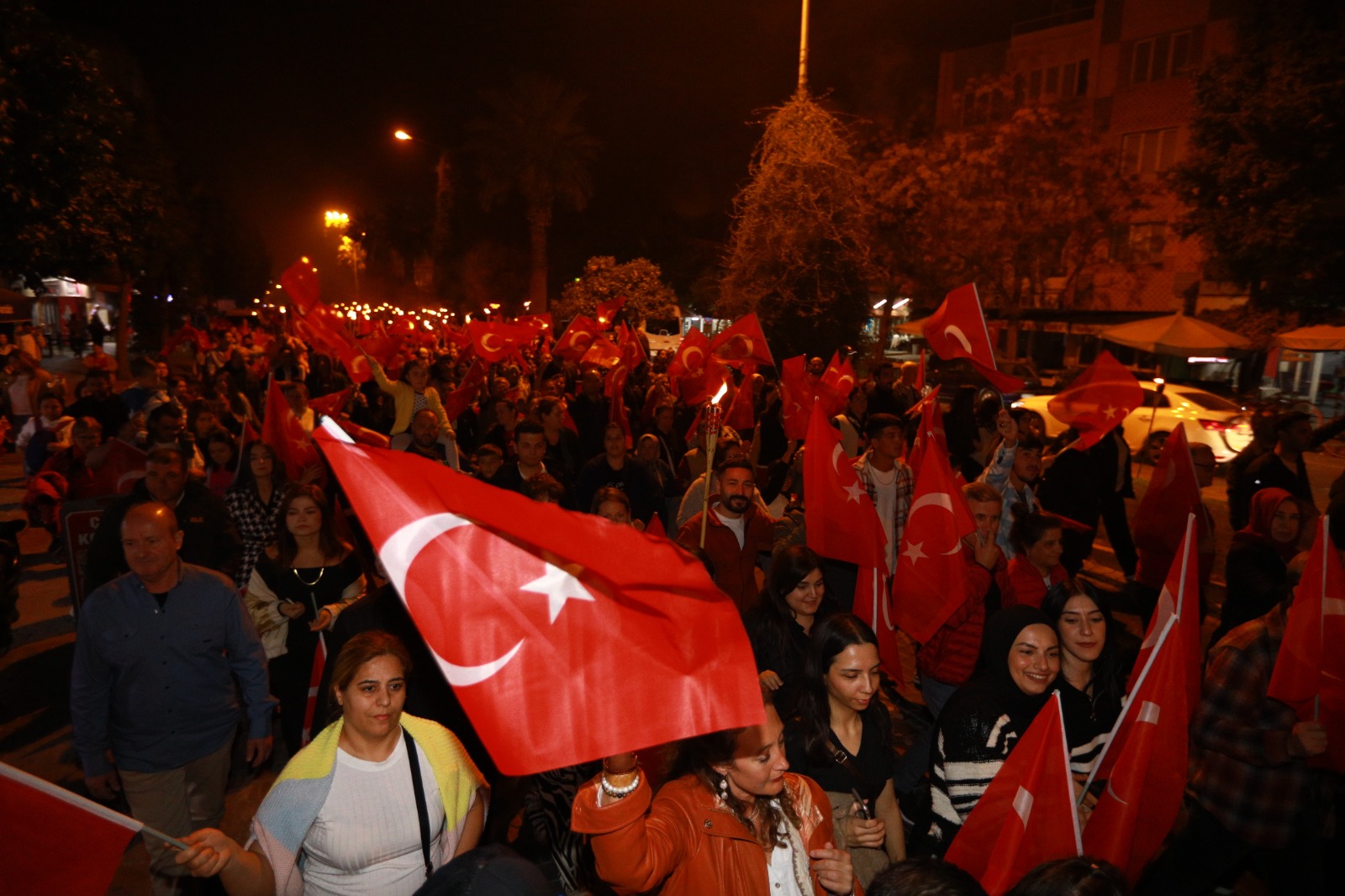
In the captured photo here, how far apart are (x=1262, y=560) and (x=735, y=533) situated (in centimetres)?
291

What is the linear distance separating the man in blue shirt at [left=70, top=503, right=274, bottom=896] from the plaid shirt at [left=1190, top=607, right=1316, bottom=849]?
401 cm

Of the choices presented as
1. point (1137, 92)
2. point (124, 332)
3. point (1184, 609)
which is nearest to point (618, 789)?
point (1184, 609)

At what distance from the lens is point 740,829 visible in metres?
2.51

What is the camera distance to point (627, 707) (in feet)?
7.81

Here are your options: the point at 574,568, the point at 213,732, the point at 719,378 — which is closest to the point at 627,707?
the point at 574,568

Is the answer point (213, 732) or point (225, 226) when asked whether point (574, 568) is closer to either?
point (213, 732)

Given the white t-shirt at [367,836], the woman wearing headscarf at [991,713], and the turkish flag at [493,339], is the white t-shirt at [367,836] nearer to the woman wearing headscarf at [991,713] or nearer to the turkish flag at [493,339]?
the woman wearing headscarf at [991,713]

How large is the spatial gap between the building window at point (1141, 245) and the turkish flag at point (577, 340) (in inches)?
1022

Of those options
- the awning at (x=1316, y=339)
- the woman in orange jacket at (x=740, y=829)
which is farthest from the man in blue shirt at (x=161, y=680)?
the awning at (x=1316, y=339)

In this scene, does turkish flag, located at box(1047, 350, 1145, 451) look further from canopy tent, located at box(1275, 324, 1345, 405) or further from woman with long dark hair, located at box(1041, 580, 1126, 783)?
canopy tent, located at box(1275, 324, 1345, 405)

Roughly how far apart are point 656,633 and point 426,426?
5752 mm

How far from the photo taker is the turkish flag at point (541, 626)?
2.35 meters

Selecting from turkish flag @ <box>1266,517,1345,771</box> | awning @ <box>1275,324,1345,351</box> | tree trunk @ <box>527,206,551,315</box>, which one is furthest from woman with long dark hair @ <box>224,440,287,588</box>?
tree trunk @ <box>527,206,551,315</box>

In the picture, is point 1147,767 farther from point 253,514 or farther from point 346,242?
point 346,242
